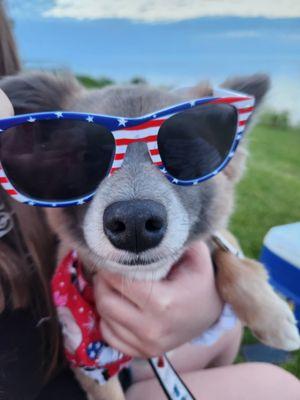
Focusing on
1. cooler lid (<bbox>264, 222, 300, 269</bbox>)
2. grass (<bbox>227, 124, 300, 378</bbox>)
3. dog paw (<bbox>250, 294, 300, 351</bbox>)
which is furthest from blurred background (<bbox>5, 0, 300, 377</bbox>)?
grass (<bbox>227, 124, 300, 378</bbox>)

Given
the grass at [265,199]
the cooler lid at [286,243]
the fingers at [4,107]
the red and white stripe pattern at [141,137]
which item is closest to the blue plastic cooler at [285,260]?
the cooler lid at [286,243]

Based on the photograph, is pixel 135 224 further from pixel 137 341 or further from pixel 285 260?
pixel 285 260

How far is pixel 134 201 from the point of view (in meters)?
0.75

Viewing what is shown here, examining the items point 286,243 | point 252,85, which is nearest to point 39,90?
point 252,85

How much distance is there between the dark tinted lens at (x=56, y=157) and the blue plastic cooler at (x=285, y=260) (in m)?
1.03

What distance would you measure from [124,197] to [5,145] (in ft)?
0.69

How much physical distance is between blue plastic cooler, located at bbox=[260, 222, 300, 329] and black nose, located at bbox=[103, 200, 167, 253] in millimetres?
985

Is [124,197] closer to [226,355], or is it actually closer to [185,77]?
[185,77]

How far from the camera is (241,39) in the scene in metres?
0.96

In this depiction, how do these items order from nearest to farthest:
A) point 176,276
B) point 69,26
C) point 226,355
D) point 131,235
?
point 131,235 → point 69,26 → point 176,276 → point 226,355

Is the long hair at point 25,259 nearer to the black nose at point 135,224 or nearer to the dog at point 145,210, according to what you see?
the dog at point 145,210

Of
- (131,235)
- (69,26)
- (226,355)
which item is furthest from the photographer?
(226,355)

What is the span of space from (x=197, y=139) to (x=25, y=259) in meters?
0.45

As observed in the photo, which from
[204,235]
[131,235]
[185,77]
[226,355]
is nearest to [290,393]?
[226,355]
